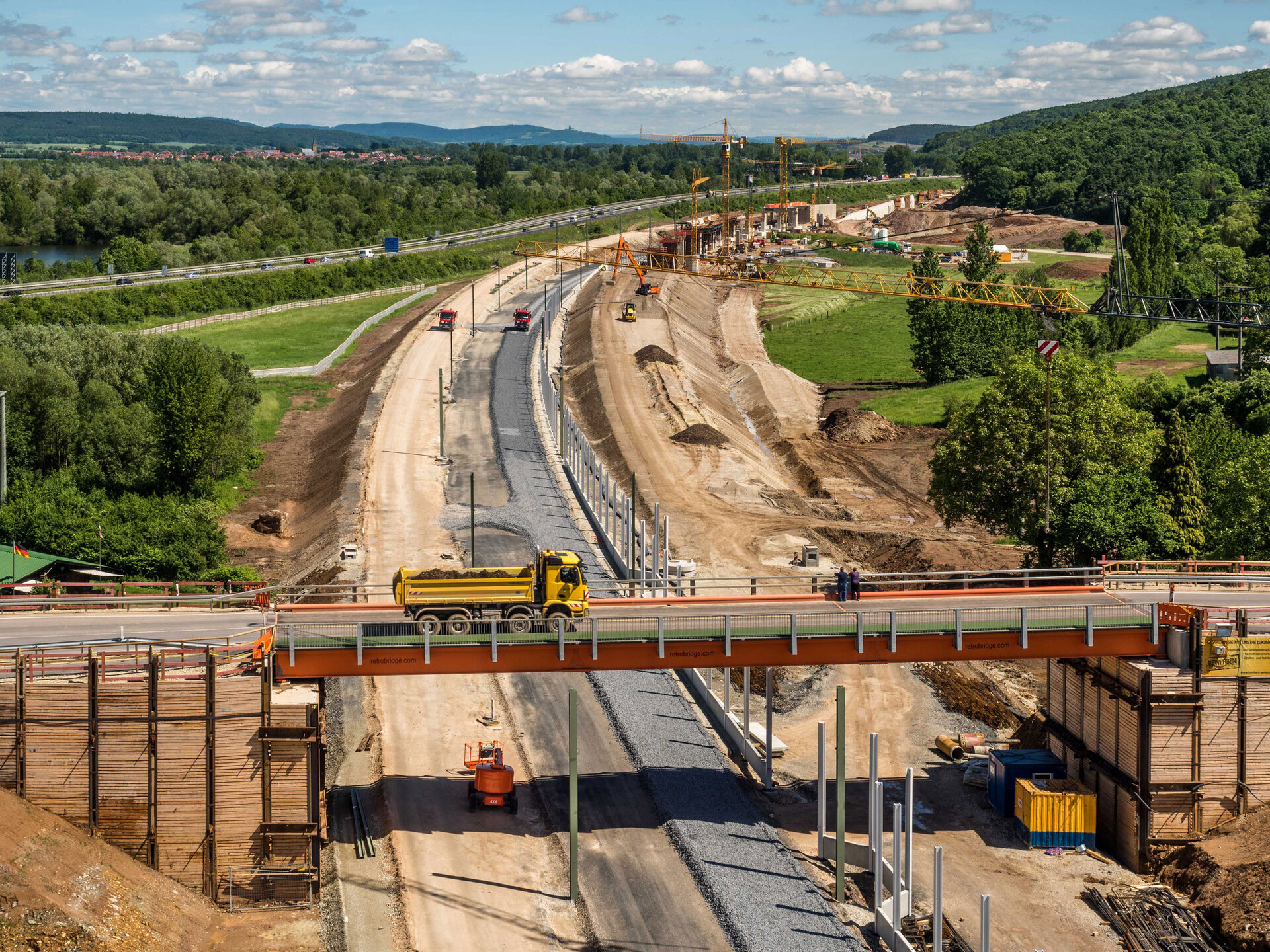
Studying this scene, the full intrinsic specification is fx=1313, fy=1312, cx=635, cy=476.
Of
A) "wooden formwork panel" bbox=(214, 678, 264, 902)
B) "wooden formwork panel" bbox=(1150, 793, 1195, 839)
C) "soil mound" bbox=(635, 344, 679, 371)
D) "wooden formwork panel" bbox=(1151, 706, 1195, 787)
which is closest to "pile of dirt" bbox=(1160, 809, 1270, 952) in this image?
"wooden formwork panel" bbox=(1150, 793, 1195, 839)

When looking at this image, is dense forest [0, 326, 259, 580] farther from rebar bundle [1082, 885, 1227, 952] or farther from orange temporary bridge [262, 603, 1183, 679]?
rebar bundle [1082, 885, 1227, 952]

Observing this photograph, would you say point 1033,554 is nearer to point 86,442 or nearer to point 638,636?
point 638,636

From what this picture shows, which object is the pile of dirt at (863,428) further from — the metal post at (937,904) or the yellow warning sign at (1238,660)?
the metal post at (937,904)

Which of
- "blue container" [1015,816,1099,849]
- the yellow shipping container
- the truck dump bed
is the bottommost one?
"blue container" [1015,816,1099,849]

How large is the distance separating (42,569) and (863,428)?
63.0 meters

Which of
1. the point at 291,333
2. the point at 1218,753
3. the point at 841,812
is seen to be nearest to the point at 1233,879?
the point at 1218,753

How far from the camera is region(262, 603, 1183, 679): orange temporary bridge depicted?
41.5 m

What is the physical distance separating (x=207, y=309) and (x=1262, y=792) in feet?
435

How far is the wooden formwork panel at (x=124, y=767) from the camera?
3894cm

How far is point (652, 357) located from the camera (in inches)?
4619

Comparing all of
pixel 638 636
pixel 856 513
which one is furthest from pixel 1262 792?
pixel 856 513

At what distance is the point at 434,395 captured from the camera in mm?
104688

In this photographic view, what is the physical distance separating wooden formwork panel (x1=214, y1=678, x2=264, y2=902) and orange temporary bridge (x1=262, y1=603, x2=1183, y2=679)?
1.80m

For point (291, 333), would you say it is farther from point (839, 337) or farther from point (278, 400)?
point (839, 337)
